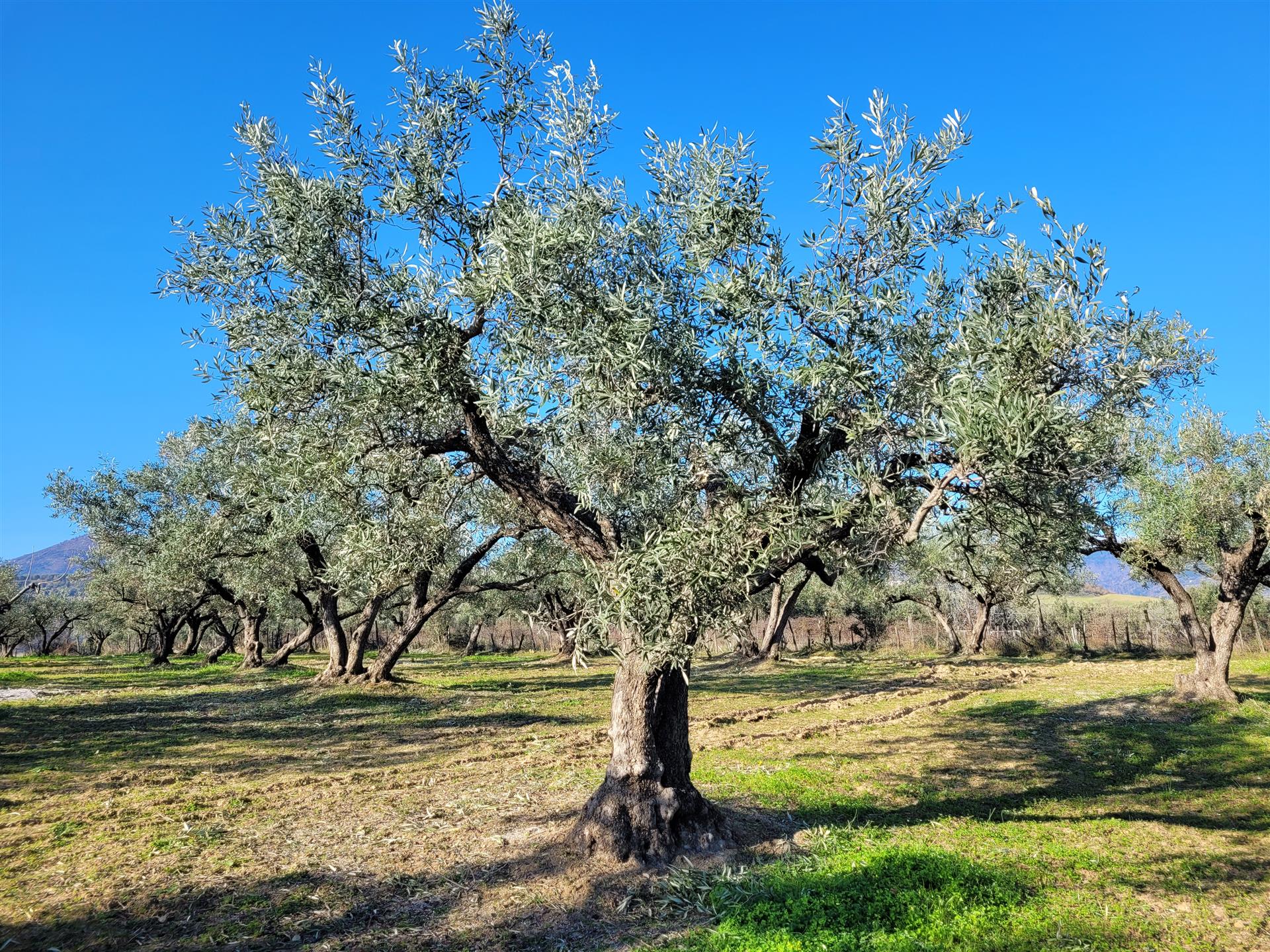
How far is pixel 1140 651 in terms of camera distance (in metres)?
49.2

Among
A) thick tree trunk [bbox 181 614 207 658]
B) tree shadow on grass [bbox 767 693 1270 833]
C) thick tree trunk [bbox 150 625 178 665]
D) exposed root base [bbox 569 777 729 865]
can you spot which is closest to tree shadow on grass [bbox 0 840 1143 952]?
exposed root base [bbox 569 777 729 865]

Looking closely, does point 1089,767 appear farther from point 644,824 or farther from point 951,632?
point 951,632

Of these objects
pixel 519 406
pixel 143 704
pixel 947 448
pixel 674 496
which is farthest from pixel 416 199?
pixel 143 704

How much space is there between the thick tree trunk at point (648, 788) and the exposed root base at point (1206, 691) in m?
19.8

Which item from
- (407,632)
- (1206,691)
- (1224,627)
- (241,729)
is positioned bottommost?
(1206,691)

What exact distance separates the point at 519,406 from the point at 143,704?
2645 centimetres

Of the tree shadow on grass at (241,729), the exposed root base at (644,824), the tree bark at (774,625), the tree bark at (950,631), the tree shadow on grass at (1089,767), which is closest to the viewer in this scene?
the exposed root base at (644,824)

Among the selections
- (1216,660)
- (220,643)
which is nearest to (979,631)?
(1216,660)

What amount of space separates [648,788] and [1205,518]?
66.8ft

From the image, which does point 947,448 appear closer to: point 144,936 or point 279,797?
point 144,936

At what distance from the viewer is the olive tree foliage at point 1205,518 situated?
21497 mm

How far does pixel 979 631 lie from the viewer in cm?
4934

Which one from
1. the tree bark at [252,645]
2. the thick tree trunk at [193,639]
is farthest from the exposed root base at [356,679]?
the thick tree trunk at [193,639]

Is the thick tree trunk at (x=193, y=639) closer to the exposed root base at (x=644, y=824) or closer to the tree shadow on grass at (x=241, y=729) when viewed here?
the tree shadow on grass at (x=241, y=729)
